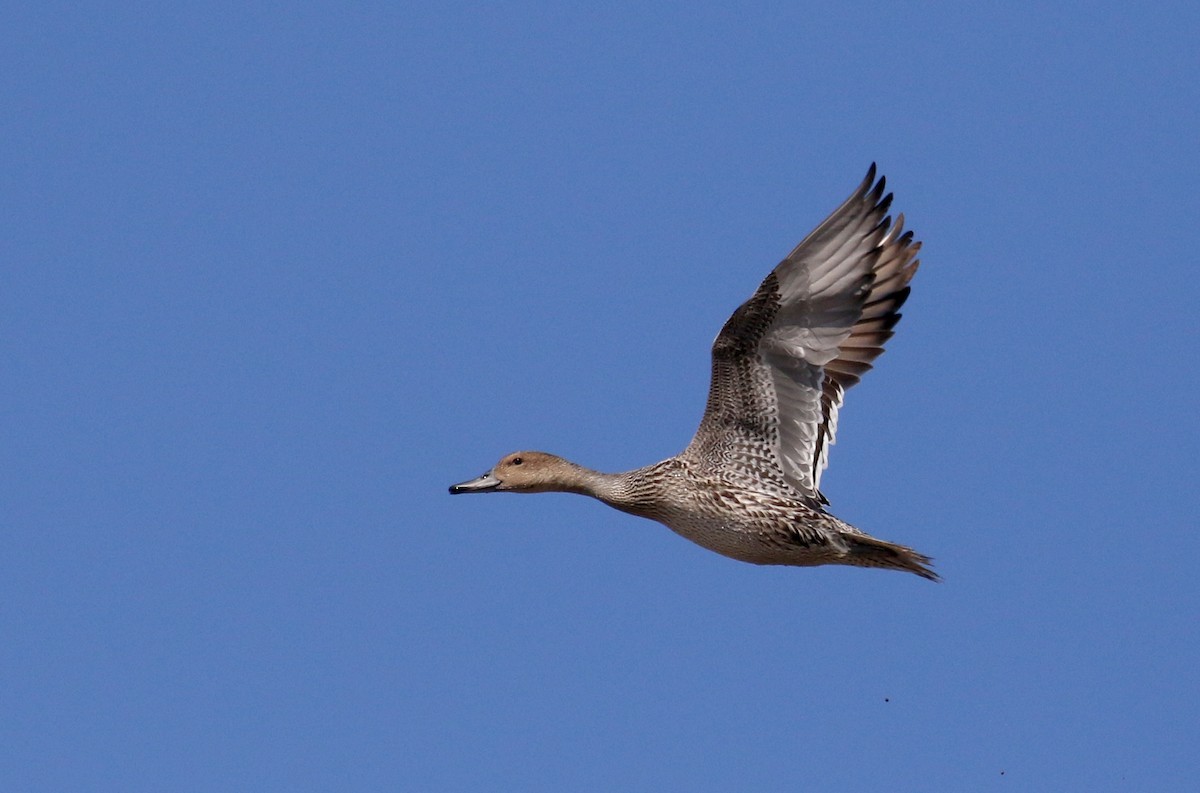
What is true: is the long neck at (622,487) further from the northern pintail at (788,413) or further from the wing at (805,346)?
the wing at (805,346)

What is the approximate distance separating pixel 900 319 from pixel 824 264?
3.19 ft

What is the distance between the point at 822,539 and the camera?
14.0 meters

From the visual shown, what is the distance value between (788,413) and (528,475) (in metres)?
2.30

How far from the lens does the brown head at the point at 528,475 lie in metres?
14.9

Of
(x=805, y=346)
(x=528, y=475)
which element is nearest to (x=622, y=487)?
(x=528, y=475)

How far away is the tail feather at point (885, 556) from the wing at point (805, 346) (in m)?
0.73

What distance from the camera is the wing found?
14109 mm

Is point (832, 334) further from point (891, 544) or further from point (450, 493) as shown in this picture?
point (450, 493)

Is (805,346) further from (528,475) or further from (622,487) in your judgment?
(528,475)

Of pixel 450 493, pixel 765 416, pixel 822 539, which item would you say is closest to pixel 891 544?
pixel 822 539

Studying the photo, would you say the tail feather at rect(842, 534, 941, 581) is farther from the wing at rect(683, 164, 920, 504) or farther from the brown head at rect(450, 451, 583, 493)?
the brown head at rect(450, 451, 583, 493)

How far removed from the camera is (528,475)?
14938 millimetres

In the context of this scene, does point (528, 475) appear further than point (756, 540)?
Yes

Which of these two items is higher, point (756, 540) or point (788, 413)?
point (788, 413)
